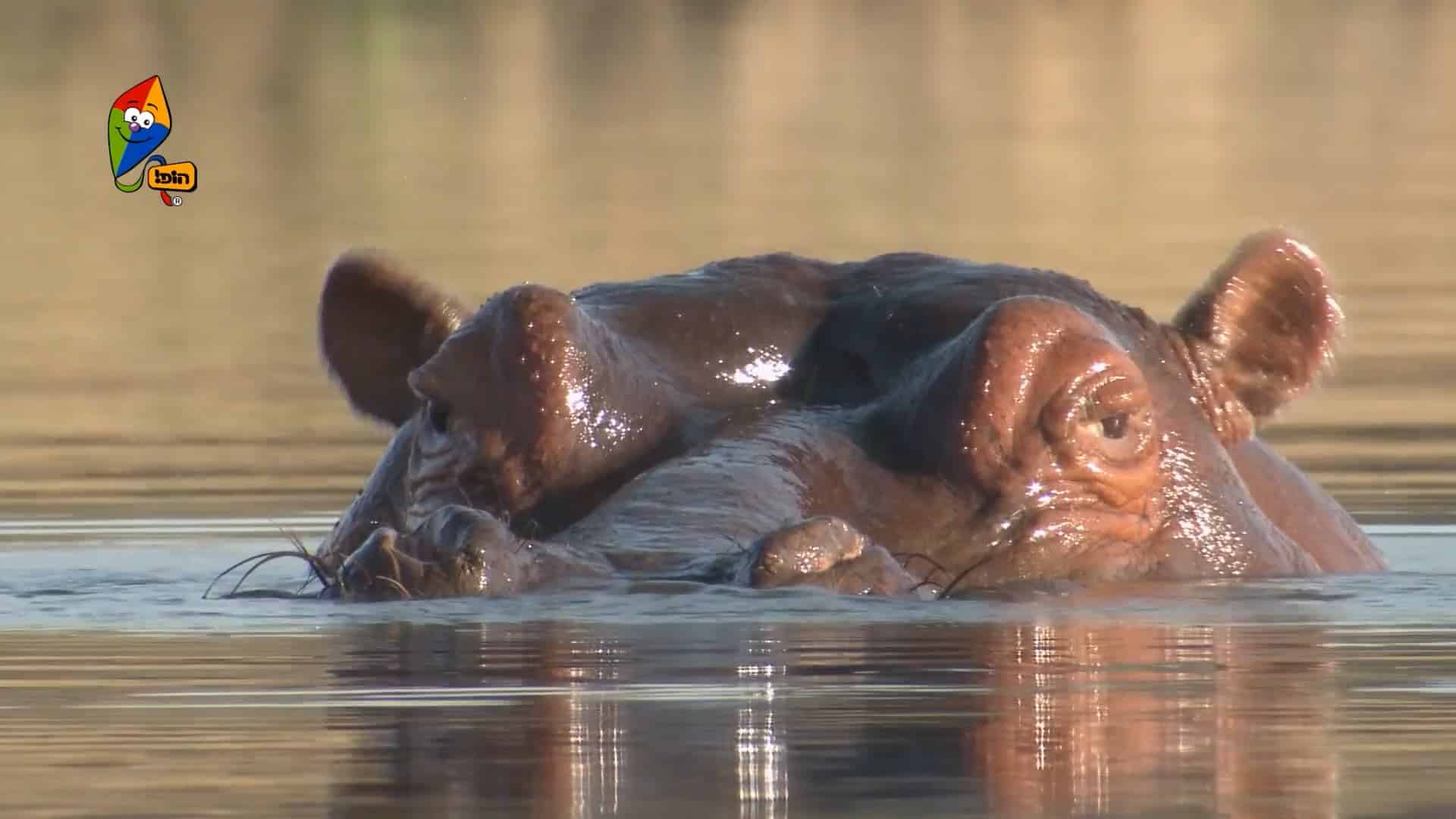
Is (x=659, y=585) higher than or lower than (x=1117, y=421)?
lower

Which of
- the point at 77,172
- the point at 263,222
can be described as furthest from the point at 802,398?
the point at 77,172

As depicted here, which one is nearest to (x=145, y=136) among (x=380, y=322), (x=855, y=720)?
(x=380, y=322)

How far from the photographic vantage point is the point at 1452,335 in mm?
18016

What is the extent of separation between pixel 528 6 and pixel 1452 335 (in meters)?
54.8

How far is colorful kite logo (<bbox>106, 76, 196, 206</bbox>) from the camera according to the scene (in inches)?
629

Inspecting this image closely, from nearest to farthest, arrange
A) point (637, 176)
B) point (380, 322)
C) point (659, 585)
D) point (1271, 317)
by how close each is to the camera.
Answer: point (659, 585) < point (1271, 317) < point (380, 322) < point (637, 176)

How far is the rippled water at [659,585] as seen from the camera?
18.0ft

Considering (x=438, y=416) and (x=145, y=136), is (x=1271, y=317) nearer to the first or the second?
(x=438, y=416)

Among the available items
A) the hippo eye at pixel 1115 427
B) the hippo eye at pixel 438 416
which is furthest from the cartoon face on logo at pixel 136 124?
the hippo eye at pixel 1115 427

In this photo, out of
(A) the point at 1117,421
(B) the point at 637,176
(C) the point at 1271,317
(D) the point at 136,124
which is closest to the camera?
(A) the point at 1117,421

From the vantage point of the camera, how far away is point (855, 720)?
19.4 feet

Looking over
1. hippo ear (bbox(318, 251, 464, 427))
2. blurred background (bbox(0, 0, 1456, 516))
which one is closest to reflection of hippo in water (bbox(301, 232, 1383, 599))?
hippo ear (bbox(318, 251, 464, 427))

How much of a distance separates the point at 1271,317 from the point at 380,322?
213cm

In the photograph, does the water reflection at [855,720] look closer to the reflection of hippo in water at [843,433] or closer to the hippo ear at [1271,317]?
the reflection of hippo in water at [843,433]
